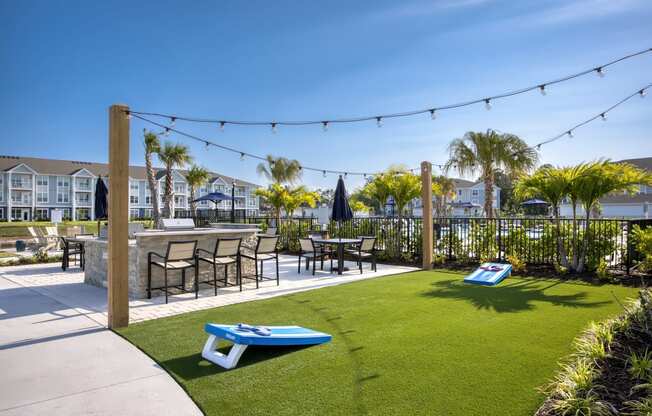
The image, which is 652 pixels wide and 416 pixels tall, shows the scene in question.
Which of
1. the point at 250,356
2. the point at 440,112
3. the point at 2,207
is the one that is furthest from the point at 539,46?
the point at 2,207

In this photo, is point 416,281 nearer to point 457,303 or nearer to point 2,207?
point 457,303

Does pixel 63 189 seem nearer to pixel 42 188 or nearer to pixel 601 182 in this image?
pixel 42 188

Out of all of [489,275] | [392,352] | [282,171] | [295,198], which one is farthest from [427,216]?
[282,171]

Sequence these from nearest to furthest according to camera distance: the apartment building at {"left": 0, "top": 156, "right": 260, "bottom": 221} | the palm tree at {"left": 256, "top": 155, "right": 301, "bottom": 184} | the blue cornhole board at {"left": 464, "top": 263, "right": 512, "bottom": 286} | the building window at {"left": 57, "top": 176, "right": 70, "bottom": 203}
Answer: the blue cornhole board at {"left": 464, "top": 263, "right": 512, "bottom": 286}, the palm tree at {"left": 256, "top": 155, "right": 301, "bottom": 184}, the apartment building at {"left": 0, "top": 156, "right": 260, "bottom": 221}, the building window at {"left": 57, "top": 176, "right": 70, "bottom": 203}

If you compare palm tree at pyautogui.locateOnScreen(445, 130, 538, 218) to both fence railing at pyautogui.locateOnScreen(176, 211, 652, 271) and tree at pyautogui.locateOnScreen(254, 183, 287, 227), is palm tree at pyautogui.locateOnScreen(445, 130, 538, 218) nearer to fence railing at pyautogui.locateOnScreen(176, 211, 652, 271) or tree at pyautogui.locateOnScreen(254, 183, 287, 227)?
fence railing at pyautogui.locateOnScreen(176, 211, 652, 271)

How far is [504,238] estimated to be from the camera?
1031 centimetres

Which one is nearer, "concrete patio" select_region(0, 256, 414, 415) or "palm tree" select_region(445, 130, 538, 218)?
"concrete patio" select_region(0, 256, 414, 415)

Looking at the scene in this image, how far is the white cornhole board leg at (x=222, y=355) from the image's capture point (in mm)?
3697

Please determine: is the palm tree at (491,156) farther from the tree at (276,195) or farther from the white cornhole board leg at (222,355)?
the white cornhole board leg at (222,355)

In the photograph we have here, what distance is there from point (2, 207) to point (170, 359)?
60278 millimetres

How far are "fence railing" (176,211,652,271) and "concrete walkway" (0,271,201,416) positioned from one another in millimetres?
7006

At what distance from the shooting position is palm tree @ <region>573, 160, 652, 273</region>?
845 cm

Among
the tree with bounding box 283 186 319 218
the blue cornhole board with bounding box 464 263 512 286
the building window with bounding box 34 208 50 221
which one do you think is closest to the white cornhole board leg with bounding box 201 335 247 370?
the blue cornhole board with bounding box 464 263 512 286

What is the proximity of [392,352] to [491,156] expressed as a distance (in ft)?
45.9
